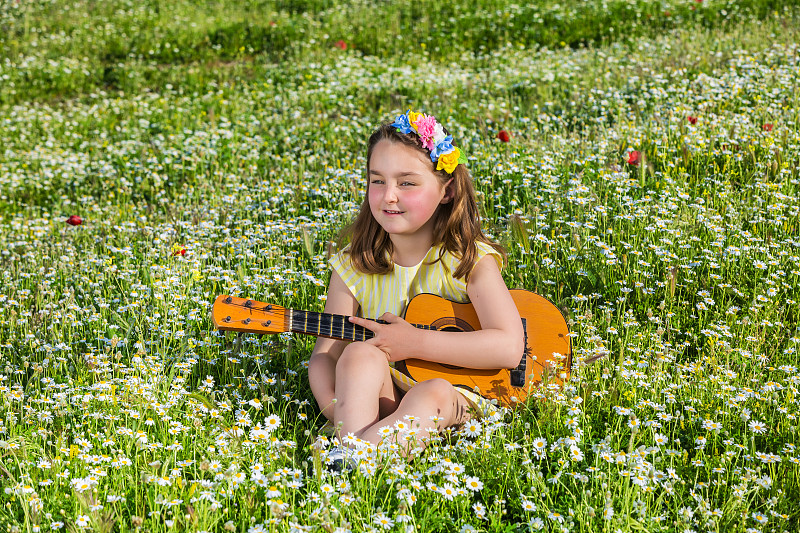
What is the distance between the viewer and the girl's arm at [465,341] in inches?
→ 138

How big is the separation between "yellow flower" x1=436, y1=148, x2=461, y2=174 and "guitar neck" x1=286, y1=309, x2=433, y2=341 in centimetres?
75

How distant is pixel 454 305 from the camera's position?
3799 millimetres

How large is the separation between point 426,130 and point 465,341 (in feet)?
3.11

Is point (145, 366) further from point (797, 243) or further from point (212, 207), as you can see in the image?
point (797, 243)

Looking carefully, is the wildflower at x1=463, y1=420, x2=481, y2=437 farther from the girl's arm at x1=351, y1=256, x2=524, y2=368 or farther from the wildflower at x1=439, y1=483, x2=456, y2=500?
the wildflower at x1=439, y1=483, x2=456, y2=500

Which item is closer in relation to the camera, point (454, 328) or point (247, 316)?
point (247, 316)

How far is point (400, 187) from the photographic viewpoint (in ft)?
11.9

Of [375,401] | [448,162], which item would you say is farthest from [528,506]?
[448,162]

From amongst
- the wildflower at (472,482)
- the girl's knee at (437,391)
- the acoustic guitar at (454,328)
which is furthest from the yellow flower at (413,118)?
the wildflower at (472,482)

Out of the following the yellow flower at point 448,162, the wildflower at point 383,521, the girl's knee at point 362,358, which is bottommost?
the wildflower at point 383,521

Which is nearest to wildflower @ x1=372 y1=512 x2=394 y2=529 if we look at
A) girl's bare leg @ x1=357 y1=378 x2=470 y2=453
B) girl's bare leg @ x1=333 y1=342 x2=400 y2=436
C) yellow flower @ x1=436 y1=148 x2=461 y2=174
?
girl's bare leg @ x1=357 y1=378 x2=470 y2=453

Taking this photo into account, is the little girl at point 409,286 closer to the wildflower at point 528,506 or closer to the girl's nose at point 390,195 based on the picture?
the girl's nose at point 390,195

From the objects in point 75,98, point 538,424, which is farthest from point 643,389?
point 75,98

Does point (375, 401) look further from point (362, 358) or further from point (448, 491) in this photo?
point (448, 491)
